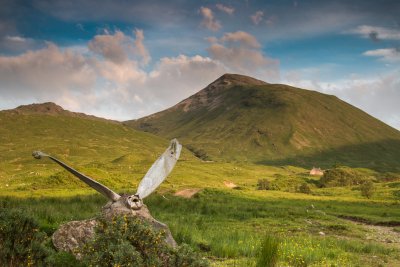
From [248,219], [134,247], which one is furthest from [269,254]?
[248,219]

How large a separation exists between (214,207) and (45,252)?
1272 inches

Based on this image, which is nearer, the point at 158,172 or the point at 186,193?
the point at 158,172

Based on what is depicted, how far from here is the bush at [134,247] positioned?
735 centimetres

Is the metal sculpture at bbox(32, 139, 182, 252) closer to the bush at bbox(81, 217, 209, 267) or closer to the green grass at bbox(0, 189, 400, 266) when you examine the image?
the green grass at bbox(0, 189, 400, 266)

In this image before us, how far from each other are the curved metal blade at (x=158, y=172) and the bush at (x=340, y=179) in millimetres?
93069

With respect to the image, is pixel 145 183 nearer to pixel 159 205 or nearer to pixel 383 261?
pixel 383 261

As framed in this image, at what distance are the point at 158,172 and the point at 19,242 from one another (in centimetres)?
421

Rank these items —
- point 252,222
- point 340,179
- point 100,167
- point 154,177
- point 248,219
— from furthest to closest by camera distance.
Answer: point 340,179 → point 100,167 → point 248,219 → point 252,222 → point 154,177

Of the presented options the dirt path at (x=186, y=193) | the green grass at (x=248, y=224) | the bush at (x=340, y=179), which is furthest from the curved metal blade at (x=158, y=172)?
the bush at (x=340, y=179)

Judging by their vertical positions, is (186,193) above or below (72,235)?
below

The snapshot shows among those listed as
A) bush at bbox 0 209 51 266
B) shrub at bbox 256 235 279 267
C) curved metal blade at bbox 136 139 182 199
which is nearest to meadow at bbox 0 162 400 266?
bush at bbox 0 209 51 266

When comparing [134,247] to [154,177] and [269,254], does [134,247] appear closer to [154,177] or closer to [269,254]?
[269,254]

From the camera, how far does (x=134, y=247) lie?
292 inches

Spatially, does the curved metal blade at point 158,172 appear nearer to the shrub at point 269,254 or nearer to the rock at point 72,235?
the rock at point 72,235
